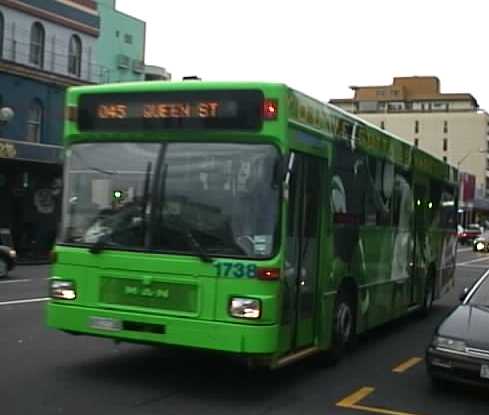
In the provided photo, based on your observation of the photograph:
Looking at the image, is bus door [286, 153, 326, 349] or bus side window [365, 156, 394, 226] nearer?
bus door [286, 153, 326, 349]

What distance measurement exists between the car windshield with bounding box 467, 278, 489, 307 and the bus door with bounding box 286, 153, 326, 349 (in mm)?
1977

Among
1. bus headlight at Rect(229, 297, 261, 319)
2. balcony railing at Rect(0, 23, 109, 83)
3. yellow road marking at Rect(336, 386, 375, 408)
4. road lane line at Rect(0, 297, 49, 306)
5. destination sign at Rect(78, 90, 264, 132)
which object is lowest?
road lane line at Rect(0, 297, 49, 306)

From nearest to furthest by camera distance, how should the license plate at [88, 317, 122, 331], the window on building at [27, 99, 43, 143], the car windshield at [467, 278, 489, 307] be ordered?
the license plate at [88, 317, 122, 331] < the car windshield at [467, 278, 489, 307] < the window on building at [27, 99, 43, 143]

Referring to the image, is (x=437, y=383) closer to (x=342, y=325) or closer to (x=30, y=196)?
(x=342, y=325)

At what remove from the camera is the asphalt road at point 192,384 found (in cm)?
724

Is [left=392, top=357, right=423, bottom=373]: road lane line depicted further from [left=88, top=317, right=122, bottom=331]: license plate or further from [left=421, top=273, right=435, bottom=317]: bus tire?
[left=421, top=273, right=435, bottom=317]: bus tire

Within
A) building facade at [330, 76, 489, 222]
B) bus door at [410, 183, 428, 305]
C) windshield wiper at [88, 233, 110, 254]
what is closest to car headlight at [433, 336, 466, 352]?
windshield wiper at [88, 233, 110, 254]

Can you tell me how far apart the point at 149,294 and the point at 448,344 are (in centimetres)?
297

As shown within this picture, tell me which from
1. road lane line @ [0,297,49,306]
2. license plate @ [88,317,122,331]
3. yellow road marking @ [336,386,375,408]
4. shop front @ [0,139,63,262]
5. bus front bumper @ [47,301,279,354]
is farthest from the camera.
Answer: shop front @ [0,139,63,262]

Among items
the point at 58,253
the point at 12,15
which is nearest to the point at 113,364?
the point at 58,253

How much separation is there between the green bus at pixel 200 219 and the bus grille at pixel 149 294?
11mm

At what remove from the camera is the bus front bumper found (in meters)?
7.23

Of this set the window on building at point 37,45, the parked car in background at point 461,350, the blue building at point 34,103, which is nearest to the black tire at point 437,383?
the parked car in background at point 461,350

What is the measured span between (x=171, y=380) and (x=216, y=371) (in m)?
0.69
